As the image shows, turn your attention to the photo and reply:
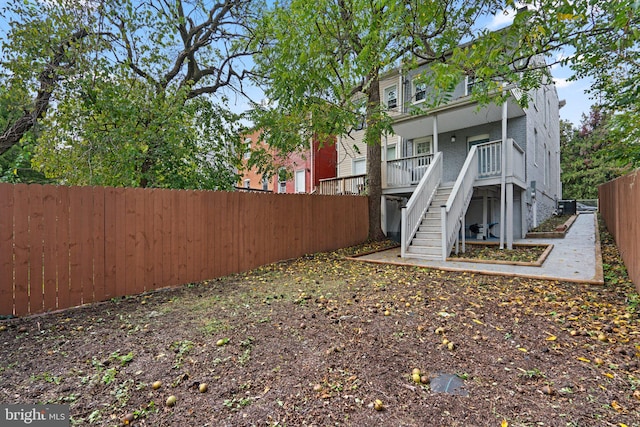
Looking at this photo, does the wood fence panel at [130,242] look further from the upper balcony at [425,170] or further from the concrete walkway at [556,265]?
the upper balcony at [425,170]

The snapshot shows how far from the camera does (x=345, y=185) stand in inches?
533

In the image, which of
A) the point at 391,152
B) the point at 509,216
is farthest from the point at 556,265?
the point at 391,152

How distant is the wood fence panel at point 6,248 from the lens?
367 centimetres

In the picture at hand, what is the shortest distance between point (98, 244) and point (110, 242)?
0.16 meters

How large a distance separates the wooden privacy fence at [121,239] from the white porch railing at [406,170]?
476cm

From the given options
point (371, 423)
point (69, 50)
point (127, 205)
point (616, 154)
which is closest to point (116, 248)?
point (127, 205)

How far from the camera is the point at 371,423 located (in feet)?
5.98

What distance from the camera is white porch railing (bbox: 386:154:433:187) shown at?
33.5 feet

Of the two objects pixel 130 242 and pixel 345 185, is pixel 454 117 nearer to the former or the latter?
pixel 345 185

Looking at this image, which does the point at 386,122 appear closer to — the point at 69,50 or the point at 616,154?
the point at 616,154

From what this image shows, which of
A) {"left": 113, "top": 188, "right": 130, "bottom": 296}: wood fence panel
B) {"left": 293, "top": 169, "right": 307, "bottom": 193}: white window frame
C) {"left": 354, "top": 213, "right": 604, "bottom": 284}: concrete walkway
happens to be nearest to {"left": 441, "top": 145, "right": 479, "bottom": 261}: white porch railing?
{"left": 354, "top": 213, "right": 604, "bottom": 284}: concrete walkway

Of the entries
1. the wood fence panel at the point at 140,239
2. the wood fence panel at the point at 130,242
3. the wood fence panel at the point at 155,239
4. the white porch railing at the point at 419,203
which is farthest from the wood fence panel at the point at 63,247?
the white porch railing at the point at 419,203

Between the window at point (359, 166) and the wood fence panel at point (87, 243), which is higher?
the window at point (359, 166)

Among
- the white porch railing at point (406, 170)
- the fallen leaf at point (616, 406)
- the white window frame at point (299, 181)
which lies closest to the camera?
the fallen leaf at point (616, 406)
